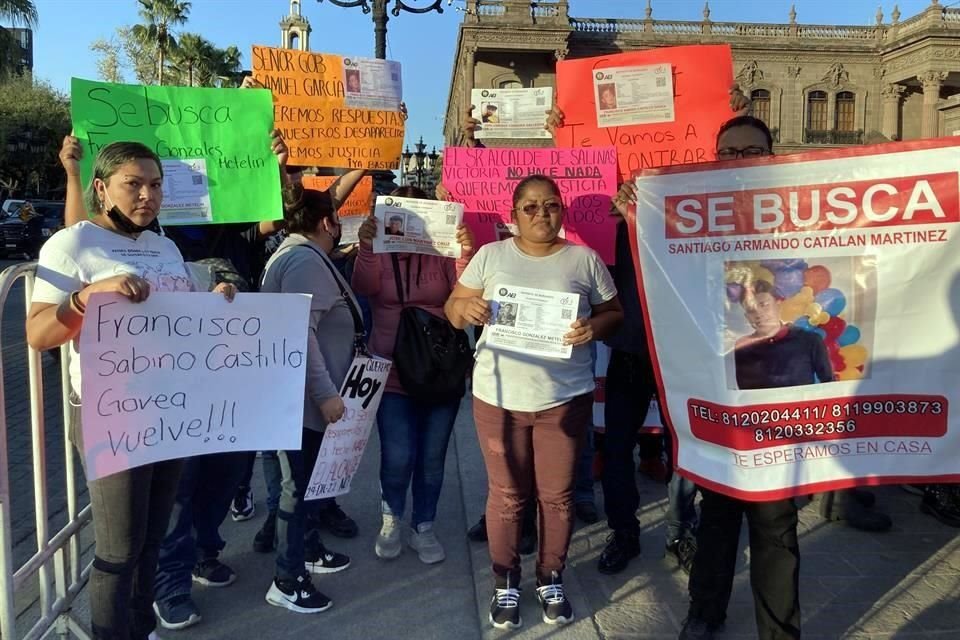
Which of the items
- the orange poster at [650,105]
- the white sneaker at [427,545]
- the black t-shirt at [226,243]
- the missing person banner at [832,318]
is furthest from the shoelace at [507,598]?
the orange poster at [650,105]

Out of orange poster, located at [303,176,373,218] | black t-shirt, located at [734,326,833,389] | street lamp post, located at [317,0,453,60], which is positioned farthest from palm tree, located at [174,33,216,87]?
black t-shirt, located at [734,326,833,389]

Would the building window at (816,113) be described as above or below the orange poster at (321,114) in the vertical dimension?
above

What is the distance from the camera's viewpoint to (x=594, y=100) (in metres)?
4.26

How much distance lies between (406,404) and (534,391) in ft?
3.00

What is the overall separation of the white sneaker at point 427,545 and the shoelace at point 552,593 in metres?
0.76

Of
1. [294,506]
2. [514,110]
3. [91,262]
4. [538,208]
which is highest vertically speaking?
[514,110]

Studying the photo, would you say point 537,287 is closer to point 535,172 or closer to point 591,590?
point 535,172

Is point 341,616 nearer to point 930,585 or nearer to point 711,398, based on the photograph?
point 711,398

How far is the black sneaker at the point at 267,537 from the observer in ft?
13.1

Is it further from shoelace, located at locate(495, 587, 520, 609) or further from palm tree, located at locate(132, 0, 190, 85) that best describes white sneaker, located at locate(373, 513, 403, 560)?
palm tree, located at locate(132, 0, 190, 85)

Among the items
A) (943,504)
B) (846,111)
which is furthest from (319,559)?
(846,111)

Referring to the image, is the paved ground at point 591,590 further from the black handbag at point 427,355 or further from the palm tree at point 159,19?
the palm tree at point 159,19

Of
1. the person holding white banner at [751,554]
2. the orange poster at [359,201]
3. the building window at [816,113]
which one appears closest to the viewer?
the person holding white banner at [751,554]

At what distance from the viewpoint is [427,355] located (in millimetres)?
3693
